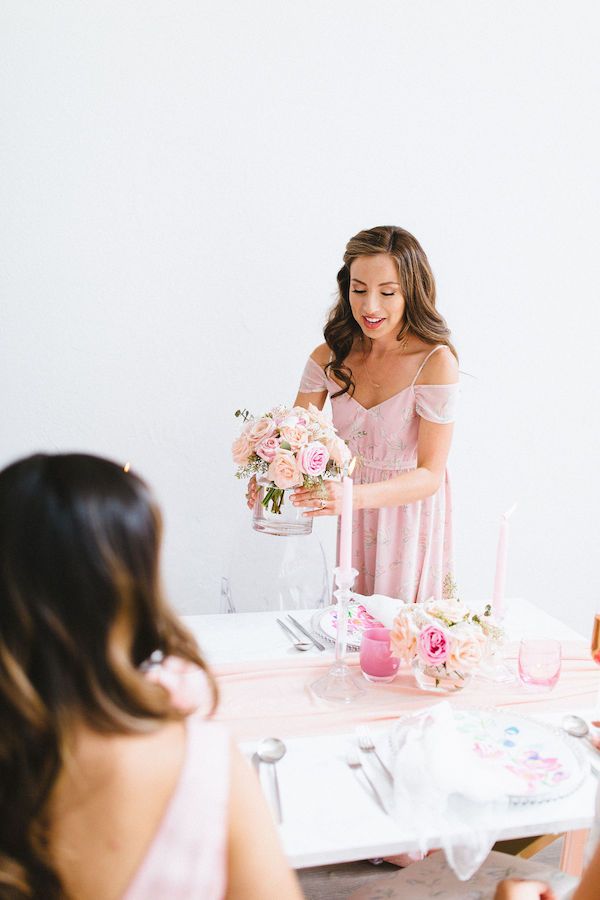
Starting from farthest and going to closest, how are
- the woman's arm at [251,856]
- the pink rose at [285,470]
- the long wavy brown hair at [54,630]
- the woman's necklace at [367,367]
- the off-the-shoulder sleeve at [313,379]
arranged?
the off-the-shoulder sleeve at [313,379], the woman's necklace at [367,367], the pink rose at [285,470], the woman's arm at [251,856], the long wavy brown hair at [54,630]

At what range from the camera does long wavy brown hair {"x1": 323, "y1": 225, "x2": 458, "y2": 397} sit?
239cm

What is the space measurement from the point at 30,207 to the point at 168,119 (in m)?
0.62

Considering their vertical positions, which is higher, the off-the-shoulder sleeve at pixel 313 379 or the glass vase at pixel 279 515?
the off-the-shoulder sleeve at pixel 313 379

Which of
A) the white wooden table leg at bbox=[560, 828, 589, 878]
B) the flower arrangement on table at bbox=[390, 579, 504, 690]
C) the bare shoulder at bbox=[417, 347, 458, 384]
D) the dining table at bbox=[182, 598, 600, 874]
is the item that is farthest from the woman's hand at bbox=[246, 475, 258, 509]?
the white wooden table leg at bbox=[560, 828, 589, 878]

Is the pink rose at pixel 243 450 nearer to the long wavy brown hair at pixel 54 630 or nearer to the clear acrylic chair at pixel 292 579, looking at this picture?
the clear acrylic chair at pixel 292 579

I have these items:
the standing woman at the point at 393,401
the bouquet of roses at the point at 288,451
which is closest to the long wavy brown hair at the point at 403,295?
the standing woman at the point at 393,401

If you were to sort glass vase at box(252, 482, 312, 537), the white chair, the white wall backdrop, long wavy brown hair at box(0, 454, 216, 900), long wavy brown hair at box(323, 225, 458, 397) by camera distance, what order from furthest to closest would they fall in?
1. the white wall backdrop
2. long wavy brown hair at box(323, 225, 458, 397)
3. glass vase at box(252, 482, 312, 537)
4. the white chair
5. long wavy brown hair at box(0, 454, 216, 900)

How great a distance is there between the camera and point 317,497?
192 cm

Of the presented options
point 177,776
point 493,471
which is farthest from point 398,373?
point 177,776

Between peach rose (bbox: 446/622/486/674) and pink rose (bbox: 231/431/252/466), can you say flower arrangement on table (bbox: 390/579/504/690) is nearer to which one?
peach rose (bbox: 446/622/486/674)

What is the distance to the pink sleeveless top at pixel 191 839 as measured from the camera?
3.04 ft

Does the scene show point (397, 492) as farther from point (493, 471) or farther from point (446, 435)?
point (493, 471)

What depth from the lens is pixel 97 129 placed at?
283 cm

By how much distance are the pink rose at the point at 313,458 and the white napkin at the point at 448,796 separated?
0.68m
